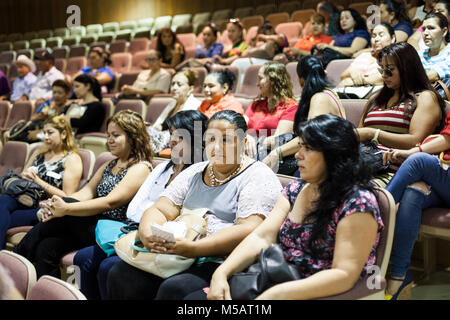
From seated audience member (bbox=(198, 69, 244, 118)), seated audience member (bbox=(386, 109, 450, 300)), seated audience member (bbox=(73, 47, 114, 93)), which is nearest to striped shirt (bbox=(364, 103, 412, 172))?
seated audience member (bbox=(386, 109, 450, 300))

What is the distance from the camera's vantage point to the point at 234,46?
473 centimetres

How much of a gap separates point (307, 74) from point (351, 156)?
1183 millimetres

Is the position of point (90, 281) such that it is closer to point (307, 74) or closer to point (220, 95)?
point (307, 74)

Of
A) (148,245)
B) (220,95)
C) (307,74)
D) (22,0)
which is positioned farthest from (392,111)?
(22,0)

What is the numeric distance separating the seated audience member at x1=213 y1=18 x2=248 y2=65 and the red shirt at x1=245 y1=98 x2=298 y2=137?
66.5 inches

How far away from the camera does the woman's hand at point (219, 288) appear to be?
1.35m

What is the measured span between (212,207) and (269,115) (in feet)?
3.88

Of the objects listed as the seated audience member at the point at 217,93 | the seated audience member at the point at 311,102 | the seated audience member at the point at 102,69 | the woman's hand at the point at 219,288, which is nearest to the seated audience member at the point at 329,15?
the seated audience member at the point at 217,93

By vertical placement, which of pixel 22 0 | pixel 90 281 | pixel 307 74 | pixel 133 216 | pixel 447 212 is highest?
pixel 22 0

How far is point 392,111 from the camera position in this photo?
6.88 ft

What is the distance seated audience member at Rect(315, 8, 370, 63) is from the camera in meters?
3.71

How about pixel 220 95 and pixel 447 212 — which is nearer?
pixel 447 212

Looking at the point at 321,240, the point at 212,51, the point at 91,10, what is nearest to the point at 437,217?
the point at 321,240

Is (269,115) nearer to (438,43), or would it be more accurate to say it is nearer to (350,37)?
(438,43)
